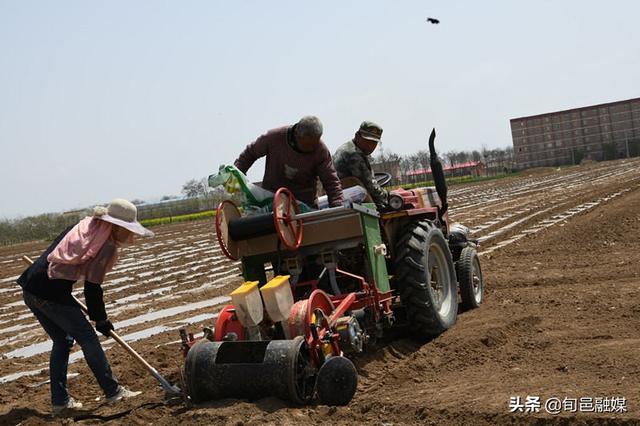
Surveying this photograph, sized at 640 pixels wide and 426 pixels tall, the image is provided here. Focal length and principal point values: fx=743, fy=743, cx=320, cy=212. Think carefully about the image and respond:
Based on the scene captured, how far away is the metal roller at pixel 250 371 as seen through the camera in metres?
4.90

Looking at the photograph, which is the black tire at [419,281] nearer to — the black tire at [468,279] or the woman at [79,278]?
the black tire at [468,279]

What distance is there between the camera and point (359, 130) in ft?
23.4

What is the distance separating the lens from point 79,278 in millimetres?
5707

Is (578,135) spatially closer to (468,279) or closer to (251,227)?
(468,279)

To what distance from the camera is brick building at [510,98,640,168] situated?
87.8 metres

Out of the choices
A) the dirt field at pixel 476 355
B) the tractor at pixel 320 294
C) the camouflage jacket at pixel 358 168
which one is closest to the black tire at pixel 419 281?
the tractor at pixel 320 294

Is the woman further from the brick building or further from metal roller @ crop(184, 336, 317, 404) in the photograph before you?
the brick building

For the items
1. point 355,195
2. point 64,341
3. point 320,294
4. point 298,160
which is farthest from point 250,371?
point 355,195

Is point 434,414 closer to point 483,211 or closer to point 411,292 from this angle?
point 411,292

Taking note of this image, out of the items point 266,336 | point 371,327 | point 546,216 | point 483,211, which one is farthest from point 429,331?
point 483,211

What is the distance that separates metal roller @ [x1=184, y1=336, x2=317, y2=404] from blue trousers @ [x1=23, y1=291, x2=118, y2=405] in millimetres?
967

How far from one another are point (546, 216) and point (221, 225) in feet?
50.6

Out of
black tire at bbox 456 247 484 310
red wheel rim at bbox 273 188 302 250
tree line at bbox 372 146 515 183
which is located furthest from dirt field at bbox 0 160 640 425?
tree line at bbox 372 146 515 183

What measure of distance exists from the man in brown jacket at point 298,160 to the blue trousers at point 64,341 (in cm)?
196
